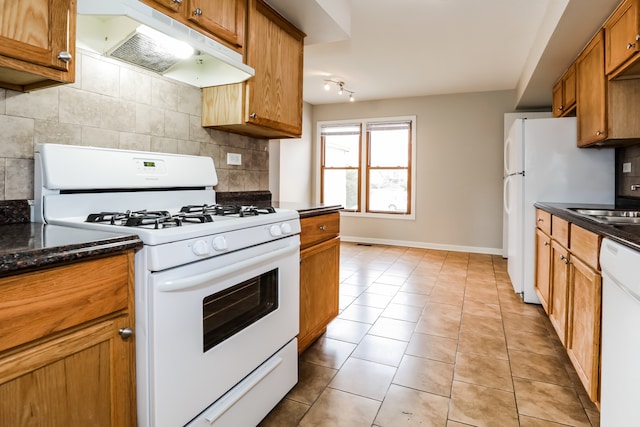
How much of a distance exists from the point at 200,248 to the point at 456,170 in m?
5.09

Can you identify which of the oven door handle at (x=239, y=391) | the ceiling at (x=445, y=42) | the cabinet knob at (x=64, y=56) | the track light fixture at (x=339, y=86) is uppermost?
the track light fixture at (x=339, y=86)

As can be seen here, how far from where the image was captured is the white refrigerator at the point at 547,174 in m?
3.10

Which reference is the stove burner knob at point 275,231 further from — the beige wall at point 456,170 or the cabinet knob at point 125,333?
the beige wall at point 456,170

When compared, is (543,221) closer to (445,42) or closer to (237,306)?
(445,42)

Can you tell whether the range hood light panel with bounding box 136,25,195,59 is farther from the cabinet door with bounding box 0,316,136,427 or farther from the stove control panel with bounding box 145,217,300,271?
the cabinet door with bounding box 0,316,136,427

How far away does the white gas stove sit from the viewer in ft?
3.54

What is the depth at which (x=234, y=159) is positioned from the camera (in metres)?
2.51

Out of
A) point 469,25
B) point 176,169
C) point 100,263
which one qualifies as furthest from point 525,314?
point 100,263

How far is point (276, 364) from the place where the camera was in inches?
65.2

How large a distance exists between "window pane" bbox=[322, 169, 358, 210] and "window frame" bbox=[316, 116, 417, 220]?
0.07 meters

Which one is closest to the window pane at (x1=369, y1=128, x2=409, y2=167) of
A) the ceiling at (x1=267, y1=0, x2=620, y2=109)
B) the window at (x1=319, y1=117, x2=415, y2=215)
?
the window at (x1=319, y1=117, x2=415, y2=215)

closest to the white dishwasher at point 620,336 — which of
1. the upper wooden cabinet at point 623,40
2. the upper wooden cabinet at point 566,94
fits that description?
the upper wooden cabinet at point 623,40

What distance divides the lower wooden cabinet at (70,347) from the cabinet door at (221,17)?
1.25 meters

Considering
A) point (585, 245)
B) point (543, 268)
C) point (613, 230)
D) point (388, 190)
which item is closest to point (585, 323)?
point (585, 245)
